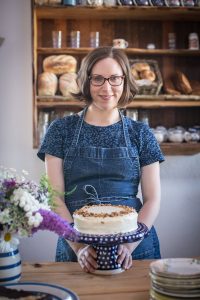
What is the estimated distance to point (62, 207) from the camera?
65.6 inches

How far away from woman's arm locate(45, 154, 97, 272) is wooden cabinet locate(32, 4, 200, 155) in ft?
2.69

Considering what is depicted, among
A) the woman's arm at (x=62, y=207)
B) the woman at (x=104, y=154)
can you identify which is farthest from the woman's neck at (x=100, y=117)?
the woman's arm at (x=62, y=207)

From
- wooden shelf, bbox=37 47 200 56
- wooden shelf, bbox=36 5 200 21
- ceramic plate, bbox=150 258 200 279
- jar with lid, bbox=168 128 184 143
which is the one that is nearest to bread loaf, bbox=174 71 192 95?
wooden shelf, bbox=37 47 200 56

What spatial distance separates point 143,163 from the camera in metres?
1.79

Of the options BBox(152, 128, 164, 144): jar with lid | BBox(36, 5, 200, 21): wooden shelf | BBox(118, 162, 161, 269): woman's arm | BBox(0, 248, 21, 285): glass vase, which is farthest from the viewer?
BBox(152, 128, 164, 144): jar with lid

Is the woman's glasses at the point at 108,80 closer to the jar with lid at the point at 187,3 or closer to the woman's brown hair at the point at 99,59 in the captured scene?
the woman's brown hair at the point at 99,59

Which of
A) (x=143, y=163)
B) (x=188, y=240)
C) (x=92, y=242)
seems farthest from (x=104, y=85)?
(x=188, y=240)

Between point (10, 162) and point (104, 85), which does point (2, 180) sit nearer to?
point (104, 85)

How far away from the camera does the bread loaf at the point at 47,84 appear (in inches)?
102

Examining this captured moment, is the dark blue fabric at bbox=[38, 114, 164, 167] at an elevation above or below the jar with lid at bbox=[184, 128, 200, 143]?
above

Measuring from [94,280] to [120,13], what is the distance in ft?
6.09

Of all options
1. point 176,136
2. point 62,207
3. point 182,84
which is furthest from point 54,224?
point 182,84

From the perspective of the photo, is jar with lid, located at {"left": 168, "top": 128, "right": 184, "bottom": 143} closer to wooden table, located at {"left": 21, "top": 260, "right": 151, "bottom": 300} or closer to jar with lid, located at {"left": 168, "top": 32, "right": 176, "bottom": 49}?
jar with lid, located at {"left": 168, "top": 32, "right": 176, "bottom": 49}

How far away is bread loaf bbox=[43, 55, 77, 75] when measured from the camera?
263 cm
